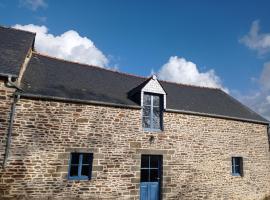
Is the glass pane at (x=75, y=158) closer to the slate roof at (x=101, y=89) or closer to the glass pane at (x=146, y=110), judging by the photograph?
the slate roof at (x=101, y=89)

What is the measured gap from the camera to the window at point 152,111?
9.91 meters

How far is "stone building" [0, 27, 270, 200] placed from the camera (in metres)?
7.60

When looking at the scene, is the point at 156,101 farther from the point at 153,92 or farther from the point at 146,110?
the point at 146,110

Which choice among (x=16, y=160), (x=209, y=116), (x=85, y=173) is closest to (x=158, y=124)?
(x=209, y=116)

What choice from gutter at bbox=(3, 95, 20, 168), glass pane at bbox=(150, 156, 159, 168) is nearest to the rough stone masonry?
gutter at bbox=(3, 95, 20, 168)

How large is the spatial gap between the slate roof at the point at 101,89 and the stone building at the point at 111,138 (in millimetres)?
51

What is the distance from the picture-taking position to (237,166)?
469 inches

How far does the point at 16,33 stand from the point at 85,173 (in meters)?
6.69

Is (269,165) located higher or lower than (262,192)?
higher

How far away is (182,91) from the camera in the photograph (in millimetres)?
13117

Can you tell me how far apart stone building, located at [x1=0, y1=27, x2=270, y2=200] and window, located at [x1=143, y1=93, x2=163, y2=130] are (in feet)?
0.14

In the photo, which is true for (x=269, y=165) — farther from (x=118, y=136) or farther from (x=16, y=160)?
(x=16, y=160)

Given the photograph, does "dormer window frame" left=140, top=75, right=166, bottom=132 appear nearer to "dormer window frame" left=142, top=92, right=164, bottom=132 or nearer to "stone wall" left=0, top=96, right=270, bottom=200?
"dormer window frame" left=142, top=92, right=164, bottom=132

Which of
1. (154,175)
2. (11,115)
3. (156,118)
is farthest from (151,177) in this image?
(11,115)
